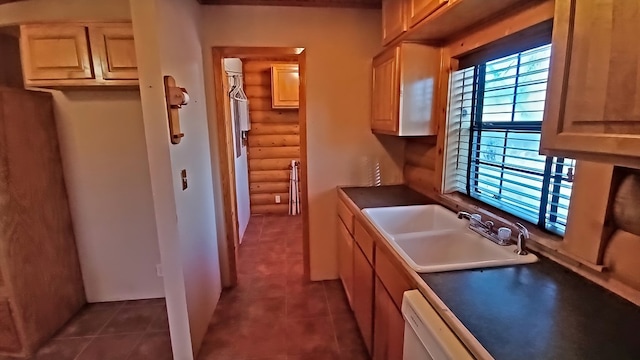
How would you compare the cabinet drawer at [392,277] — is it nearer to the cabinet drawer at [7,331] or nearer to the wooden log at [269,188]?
the cabinet drawer at [7,331]

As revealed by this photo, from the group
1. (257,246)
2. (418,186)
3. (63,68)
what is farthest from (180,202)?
(257,246)

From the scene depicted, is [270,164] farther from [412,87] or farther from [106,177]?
[412,87]

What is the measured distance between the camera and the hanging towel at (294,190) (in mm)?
4848

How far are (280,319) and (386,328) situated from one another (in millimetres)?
1095

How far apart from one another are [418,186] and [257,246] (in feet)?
6.93

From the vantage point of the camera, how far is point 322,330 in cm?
225

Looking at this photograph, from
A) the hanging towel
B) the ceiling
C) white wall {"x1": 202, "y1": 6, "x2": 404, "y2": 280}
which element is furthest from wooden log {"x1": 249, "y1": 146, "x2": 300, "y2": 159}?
the ceiling

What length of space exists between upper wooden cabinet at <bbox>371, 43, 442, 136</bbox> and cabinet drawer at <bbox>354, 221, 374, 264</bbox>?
2.32ft

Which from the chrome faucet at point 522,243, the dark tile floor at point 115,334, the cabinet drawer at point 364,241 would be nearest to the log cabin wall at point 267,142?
the dark tile floor at point 115,334

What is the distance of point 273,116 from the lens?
4.75 m

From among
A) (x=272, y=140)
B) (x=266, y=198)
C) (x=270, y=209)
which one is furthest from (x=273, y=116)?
(x=270, y=209)

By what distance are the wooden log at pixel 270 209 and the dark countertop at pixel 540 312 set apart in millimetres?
3983

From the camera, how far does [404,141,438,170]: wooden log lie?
2.30m

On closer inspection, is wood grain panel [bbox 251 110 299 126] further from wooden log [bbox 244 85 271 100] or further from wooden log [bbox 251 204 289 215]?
wooden log [bbox 251 204 289 215]
